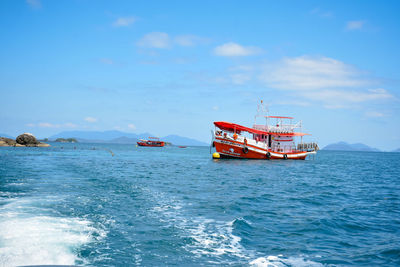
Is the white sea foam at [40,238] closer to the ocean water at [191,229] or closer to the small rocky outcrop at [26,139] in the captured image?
the ocean water at [191,229]

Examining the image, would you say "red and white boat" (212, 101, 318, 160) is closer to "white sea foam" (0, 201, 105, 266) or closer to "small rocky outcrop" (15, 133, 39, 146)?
"white sea foam" (0, 201, 105, 266)

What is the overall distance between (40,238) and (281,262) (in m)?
6.40

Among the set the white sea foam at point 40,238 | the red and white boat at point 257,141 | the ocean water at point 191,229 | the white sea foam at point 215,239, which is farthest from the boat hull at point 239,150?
the white sea foam at point 40,238

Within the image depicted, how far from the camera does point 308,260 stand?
6.86 meters

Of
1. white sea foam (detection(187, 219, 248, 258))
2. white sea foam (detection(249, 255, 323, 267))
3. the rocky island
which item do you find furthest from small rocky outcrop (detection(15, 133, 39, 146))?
white sea foam (detection(249, 255, 323, 267))

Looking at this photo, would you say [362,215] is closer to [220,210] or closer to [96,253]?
[220,210]

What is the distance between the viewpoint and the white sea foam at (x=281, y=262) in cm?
656

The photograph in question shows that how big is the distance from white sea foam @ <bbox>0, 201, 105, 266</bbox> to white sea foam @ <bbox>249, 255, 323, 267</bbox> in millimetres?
4365

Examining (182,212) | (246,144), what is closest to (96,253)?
(182,212)

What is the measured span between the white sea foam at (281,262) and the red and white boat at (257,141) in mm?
34348

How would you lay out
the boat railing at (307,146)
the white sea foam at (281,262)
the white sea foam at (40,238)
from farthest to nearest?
the boat railing at (307,146) < the white sea foam at (281,262) < the white sea foam at (40,238)

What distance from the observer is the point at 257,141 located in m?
43.2

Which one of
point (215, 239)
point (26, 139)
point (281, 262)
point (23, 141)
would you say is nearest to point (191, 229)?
point (215, 239)

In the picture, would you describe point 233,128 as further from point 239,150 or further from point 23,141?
point 23,141
